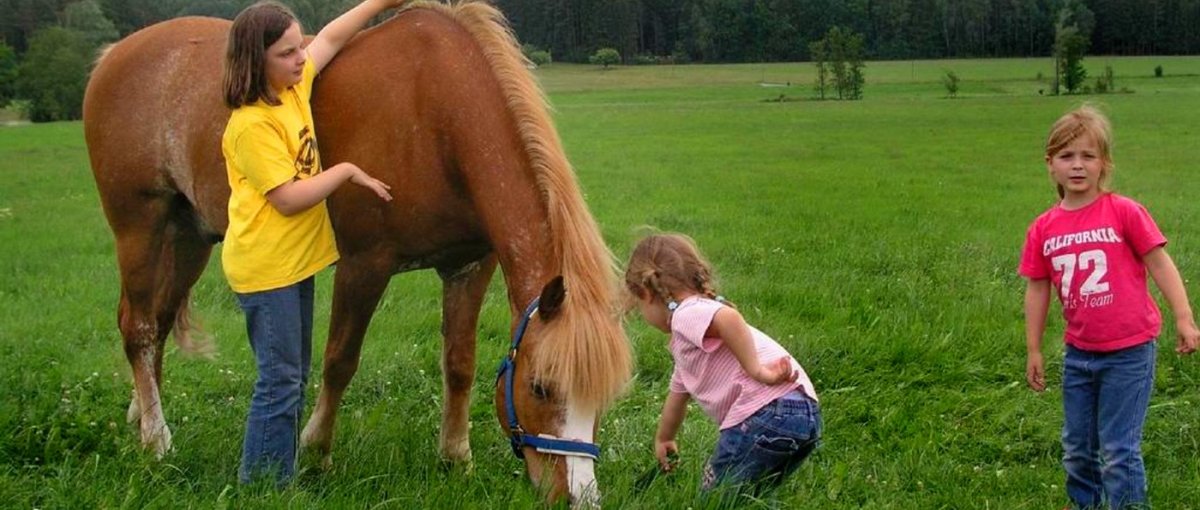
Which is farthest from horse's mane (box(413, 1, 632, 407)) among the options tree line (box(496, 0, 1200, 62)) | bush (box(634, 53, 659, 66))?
bush (box(634, 53, 659, 66))

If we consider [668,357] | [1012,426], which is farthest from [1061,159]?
[668,357]

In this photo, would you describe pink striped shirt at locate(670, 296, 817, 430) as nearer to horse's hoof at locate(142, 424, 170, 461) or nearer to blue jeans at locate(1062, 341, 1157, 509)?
blue jeans at locate(1062, 341, 1157, 509)

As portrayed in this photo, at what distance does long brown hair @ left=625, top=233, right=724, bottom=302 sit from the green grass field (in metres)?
0.71

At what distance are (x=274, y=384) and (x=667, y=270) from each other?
4.82 feet

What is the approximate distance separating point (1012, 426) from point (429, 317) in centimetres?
380

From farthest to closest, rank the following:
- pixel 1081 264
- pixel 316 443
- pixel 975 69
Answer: pixel 975 69 → pixel 316 443 → pixel 1081 264

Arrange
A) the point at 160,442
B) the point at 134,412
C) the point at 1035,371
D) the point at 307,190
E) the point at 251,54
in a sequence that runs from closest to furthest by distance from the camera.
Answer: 1. the point at 307,190
2. the point at 251,54
3. the point at 1035,371
4. the point at 160,442
5. the point at 134,412

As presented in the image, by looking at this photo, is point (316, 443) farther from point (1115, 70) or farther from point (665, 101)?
point (1115, 70)

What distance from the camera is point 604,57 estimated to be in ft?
214

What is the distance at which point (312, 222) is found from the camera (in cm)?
362

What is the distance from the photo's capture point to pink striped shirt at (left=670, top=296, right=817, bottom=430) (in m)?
3.26

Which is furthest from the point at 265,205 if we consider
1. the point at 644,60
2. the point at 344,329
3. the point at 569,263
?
the point at 644,60

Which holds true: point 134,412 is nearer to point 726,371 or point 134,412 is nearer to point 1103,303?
point 726,371

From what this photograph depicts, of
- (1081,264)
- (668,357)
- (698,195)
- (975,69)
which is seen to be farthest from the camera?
A: (975,69)
